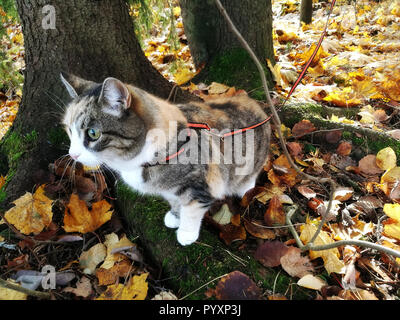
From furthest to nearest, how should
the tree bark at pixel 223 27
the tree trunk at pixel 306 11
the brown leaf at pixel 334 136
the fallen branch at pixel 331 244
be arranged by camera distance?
the tree trunk at pixel 306 11 < the tree bark at pixel 223 27 < the brown leaf at pixel 334 136 < the fallen branch at pixel 331 244

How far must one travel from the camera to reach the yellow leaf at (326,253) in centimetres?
153

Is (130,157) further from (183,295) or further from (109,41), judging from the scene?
(109,41)

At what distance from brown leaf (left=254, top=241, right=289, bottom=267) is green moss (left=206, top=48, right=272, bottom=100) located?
5.19ft

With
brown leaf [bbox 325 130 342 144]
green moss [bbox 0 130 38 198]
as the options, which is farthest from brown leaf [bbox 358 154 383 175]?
green moss [bbox 0 130 38 198]

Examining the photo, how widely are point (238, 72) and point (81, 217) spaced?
6.58ft

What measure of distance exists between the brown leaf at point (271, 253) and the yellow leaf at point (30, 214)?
1280 mm

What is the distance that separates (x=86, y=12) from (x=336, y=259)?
7.44ft

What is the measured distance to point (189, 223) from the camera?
163 cm

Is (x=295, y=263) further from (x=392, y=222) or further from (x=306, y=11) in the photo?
(x=306, y=11)

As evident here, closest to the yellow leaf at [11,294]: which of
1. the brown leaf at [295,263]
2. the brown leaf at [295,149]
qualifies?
the brown leaf at [295,263]

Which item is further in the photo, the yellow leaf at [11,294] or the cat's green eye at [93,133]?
the cat's green eye at [93,133]

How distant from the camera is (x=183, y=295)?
1.45 m

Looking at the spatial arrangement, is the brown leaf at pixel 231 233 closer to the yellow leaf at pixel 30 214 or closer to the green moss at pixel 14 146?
the yellow leaf at pixel 30 214

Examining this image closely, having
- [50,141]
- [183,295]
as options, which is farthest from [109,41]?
[183,295]
